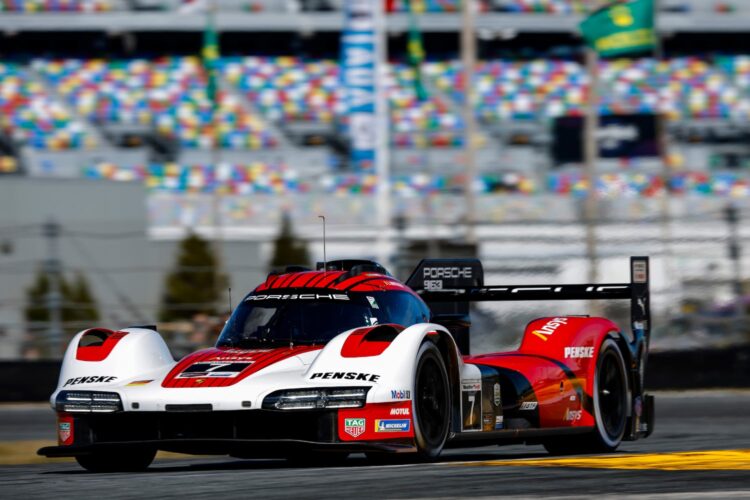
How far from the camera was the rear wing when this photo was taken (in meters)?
8.93

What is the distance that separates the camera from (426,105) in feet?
113

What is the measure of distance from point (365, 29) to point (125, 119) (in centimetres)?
966

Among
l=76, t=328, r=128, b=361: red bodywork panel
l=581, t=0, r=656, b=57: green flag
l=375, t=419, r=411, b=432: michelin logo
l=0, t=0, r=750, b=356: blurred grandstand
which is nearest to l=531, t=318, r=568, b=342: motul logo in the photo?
l=375, t=419, r=411, b=432: michelin logo

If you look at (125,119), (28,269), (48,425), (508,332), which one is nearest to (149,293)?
(28,269)

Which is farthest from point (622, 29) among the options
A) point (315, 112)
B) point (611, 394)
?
point (611, 394)

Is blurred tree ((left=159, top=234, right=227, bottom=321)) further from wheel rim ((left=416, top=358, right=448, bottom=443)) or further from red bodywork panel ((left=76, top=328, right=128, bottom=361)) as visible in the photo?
wheel rim ((left=416, top=358, right=448, bottom=443))

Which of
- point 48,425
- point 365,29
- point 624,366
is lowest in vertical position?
point 48,425

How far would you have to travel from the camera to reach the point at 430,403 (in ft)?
22.2

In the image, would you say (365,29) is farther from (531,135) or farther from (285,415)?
(285,415)

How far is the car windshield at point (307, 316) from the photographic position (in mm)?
7203

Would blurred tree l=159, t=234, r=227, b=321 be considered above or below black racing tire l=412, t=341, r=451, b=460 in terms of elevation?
below

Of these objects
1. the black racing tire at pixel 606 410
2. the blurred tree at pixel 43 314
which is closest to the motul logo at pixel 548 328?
the black racing tire at pixel 606 410

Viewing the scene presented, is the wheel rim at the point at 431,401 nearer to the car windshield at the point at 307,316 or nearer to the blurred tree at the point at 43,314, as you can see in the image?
the car windshield at the point at 307,316

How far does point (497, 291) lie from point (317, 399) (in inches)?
119
